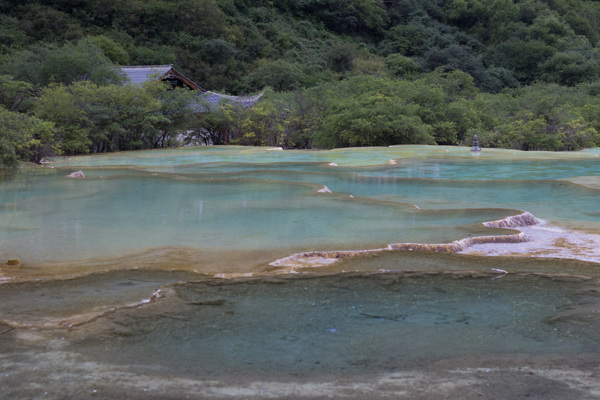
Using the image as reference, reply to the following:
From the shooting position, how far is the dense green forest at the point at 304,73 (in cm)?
1844

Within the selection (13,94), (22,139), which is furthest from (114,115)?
(22,139)

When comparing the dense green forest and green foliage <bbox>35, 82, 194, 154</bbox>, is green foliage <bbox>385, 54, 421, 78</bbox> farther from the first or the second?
green foliage <bbox>35, 82, 194, 154</bbox>

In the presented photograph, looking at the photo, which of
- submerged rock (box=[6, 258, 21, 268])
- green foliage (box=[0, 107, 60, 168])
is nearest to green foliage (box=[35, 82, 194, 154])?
green foliage (box=[0, 107, 60, 168])

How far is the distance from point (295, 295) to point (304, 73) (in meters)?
37.8

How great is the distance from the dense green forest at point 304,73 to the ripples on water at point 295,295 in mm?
5865

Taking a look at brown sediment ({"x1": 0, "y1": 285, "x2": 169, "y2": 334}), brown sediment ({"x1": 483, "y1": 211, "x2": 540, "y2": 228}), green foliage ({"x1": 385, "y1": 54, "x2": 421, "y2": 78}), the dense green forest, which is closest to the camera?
brown sediment ({"x1": 0, "y1": 285, "x2": 169, "y2": 334})

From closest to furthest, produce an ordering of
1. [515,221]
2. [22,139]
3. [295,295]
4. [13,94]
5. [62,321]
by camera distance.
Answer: [62,321] → [295,295] → [515,221] → [22,139] → [13,94]

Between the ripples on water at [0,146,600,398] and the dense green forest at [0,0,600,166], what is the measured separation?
5.86 metres

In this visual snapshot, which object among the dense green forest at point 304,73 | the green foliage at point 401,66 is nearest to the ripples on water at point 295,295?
the dense green forest at point 304,73

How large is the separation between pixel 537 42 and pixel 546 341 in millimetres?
55731

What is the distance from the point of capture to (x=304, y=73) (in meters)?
40.9

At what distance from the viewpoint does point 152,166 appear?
13086 millimetres

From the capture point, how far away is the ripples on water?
119 inches

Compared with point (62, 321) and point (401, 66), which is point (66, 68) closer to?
point (62, 321)
